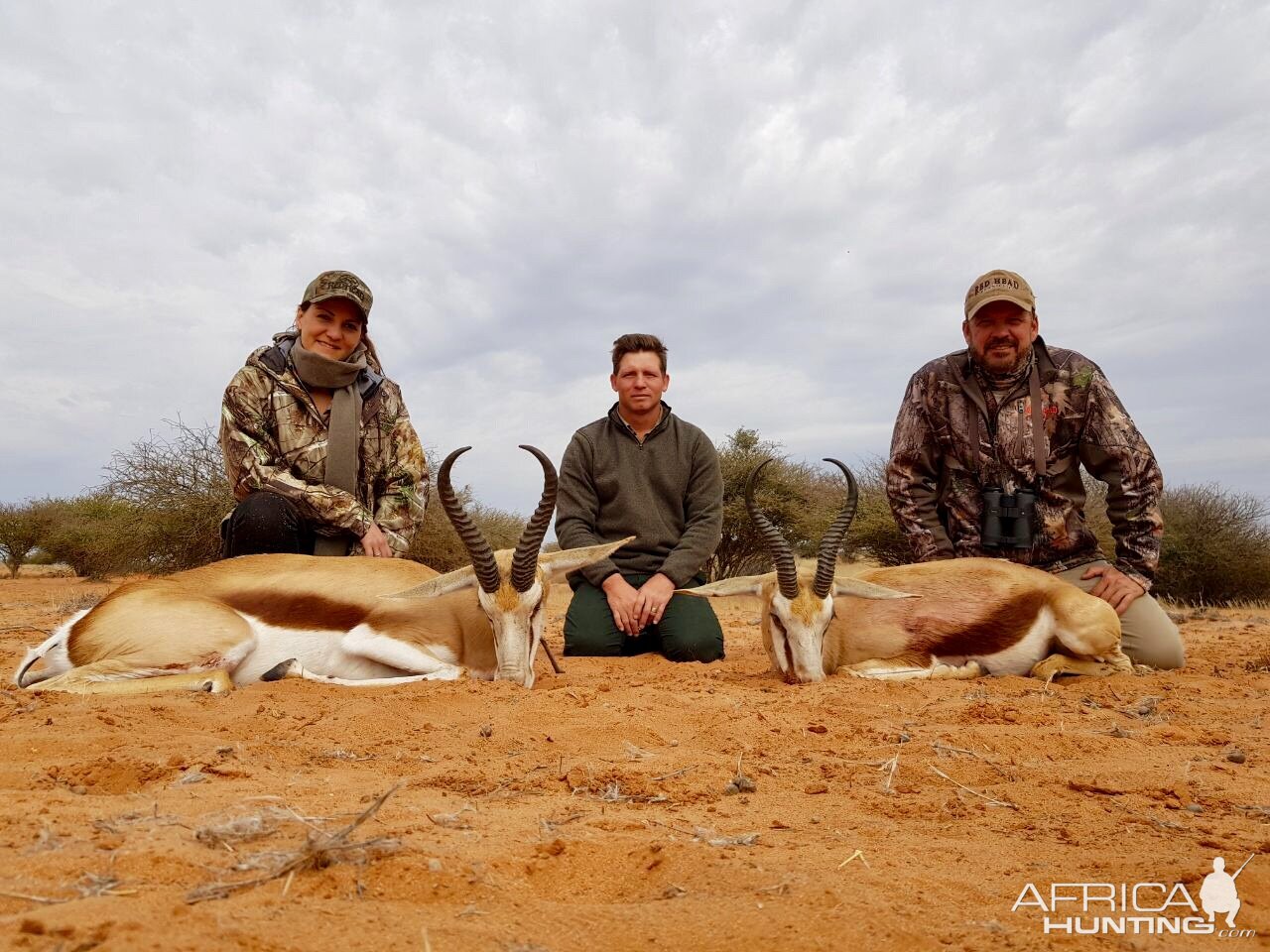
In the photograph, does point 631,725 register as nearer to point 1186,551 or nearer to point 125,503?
point 125,503

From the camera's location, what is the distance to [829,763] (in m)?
3.03

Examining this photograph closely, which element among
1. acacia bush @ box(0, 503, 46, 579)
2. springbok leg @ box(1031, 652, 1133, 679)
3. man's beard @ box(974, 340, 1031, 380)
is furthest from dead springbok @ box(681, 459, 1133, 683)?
acacia bush @ box(0, 503, 46, 579)

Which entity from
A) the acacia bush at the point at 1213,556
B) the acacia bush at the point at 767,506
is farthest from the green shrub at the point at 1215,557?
the acacia bush at the point at 767,506

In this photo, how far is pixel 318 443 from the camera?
5.93 m

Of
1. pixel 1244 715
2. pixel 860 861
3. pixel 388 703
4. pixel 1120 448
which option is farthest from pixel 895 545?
pixel 860 861

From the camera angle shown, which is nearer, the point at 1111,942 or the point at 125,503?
the point at 1111,942

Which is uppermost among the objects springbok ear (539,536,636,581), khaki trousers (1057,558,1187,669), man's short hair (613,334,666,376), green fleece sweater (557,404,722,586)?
man's short hair (613,334,666,376)

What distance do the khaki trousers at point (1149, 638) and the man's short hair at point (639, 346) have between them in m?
3.59

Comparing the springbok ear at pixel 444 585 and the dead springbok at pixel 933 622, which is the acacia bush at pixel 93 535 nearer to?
the springbok ear at pixel 444 585

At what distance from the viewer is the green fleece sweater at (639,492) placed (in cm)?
680

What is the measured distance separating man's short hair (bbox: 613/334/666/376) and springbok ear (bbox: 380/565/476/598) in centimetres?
221

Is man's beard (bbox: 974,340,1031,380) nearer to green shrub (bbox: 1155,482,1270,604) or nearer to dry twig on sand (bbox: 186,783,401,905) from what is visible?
dry twig on sand (bbox: 186,783,401,905)

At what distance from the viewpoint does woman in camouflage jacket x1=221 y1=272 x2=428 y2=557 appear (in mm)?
5691

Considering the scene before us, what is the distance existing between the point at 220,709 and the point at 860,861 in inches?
116
